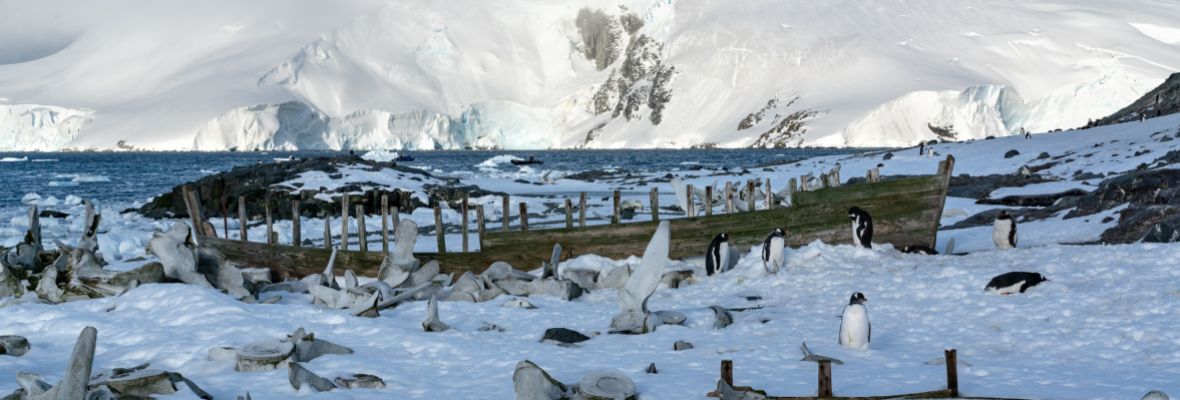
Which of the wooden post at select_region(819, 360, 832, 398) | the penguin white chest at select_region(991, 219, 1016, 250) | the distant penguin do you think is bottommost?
the wooden post at select_region(819, 360, 832, 398)

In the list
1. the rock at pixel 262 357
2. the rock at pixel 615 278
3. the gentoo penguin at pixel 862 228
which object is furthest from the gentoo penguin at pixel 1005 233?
the rock at pixel 262 357

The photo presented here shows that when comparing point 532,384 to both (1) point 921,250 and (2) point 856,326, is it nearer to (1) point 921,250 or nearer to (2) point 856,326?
(2) point 856,326

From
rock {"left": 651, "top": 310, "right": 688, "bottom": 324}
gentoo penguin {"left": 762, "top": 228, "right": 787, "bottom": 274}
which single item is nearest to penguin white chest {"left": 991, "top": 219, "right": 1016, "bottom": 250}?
gentoo penguin {"left": 762, "top": 228, "right": 787, "bottom": 274}

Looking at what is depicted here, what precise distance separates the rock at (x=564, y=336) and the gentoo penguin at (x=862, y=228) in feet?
20.1

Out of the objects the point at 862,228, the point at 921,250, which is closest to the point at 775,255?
the point at 862,228

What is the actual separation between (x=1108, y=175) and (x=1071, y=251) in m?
15.1

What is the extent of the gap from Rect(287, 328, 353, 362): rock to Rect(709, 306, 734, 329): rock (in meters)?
3.76

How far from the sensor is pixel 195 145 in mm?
177875

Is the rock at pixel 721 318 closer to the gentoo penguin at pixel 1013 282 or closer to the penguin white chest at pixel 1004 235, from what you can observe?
the gentoo penguin at pixel 1013 282

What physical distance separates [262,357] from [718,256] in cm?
766

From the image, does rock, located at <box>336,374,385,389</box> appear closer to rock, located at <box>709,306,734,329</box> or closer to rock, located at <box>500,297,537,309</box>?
rock, located at <box>709,306,734,329</box>

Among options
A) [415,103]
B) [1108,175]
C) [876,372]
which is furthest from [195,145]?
[876,372]

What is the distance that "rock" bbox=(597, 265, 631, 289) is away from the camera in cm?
1388

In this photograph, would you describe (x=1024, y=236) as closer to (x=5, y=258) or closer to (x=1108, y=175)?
(x=1108, y=175)
